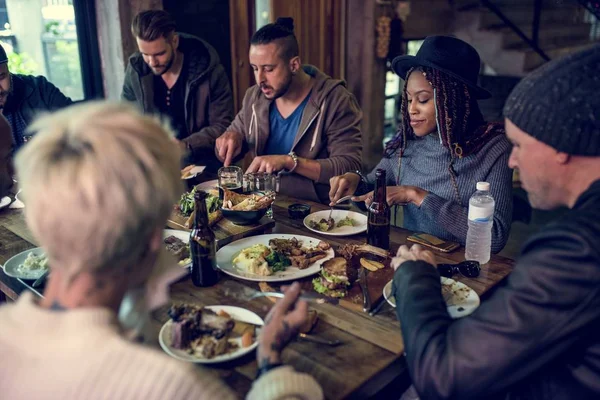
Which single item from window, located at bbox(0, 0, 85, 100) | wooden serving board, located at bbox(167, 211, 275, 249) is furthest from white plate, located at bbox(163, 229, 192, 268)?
window, located at bbox(0, 0, 85, 100)

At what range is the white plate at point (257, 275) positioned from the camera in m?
1.78

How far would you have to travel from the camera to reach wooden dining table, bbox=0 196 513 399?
1.30 m

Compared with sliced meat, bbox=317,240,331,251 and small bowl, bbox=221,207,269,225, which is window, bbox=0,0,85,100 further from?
sliced meat, bbox=317,240,331,251

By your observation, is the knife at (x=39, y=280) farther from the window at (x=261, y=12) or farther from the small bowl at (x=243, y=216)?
the window at (x=261, y=12)

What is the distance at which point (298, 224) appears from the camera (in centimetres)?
229

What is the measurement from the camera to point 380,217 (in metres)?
2.01

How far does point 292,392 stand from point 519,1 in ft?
22.1

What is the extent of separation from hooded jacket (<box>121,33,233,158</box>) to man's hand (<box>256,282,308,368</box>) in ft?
7.74

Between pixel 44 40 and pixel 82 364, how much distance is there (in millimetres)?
3814

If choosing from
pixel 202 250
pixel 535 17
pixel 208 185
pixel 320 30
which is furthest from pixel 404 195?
pixel 535 17

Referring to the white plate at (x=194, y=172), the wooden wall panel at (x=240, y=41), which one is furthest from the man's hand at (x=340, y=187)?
the wooden wall panel at (x=240, y=41)

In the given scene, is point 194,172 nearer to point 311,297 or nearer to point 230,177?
point 230,177

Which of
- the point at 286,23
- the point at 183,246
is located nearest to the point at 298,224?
the point at 183,246

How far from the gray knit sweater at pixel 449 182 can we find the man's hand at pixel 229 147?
0.85 m
